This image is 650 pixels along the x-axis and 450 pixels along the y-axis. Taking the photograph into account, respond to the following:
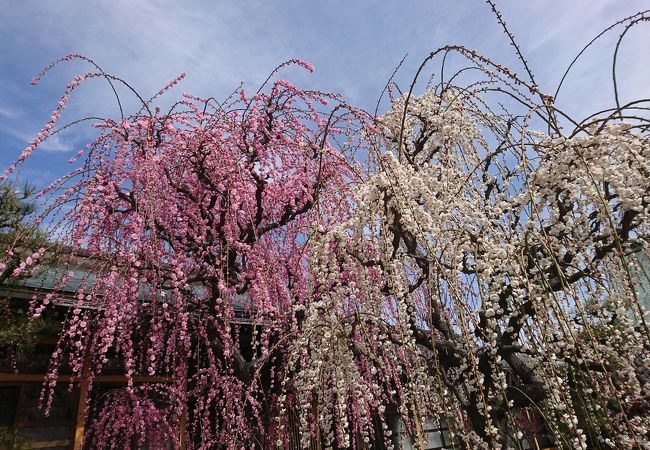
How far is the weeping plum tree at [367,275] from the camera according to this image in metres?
2.62

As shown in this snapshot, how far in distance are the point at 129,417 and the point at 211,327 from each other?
4.26ft

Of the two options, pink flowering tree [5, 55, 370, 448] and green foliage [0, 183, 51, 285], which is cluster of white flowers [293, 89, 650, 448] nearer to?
pink flowering tree [5, 55, 370, 448]

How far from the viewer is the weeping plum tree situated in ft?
8.61

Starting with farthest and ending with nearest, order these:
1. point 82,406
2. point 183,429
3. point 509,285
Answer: point 183,429 < point 82,406 < point 509,285

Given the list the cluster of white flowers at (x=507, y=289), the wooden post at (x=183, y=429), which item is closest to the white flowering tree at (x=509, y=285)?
the cluster of white flowers at (x=507, y=289)

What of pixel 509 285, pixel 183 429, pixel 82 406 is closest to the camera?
pixel 509 285

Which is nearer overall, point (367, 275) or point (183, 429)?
point (367, 275)

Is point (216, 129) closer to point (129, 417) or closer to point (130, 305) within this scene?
point (130, 305)

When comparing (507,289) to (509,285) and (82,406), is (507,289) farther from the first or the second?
(82,406)

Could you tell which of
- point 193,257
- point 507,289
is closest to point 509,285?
point 507,289

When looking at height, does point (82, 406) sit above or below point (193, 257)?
below

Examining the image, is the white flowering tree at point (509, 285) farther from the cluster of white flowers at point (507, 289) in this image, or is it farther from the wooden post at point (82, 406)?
the wooden post at point (82, 406)

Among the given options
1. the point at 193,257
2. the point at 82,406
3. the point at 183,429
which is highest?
the point at 193,257

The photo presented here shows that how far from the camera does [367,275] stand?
3.52 metres
